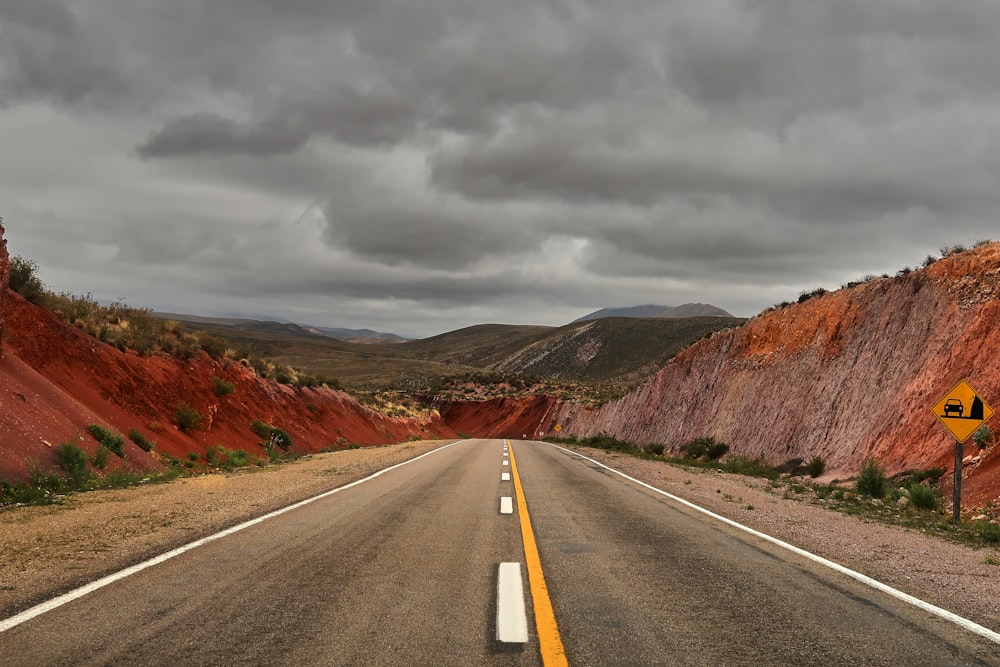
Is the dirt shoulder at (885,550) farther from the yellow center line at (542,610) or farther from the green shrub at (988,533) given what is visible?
the yellow center line at (542,610)

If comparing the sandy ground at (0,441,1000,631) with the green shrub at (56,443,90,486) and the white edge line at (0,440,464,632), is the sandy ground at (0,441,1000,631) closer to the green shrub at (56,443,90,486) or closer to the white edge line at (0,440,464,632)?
the white edge line at (0,440,464,632)

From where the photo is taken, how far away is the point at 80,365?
1956 centimetres

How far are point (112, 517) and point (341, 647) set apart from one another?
686 centimetres

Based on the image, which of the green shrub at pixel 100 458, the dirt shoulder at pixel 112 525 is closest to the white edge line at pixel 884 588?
the dirt shoulder at pixel 112 525

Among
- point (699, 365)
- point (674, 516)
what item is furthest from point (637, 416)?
point (674, 516)

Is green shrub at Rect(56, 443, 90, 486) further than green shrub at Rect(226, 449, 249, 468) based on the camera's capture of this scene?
No

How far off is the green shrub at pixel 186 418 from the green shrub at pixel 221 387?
315 cm

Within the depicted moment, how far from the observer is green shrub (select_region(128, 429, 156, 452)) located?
18000 mm

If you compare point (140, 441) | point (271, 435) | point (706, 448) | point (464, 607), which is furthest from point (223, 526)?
point (706, 448)

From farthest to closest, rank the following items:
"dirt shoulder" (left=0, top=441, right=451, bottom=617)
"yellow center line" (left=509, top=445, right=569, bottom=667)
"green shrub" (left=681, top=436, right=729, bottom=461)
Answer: "green shrub" (left=681, top=436, right=729, bottom=461)
"dirt shoulder" (left=0, top=441, right=451, bottom=617)
"yellow center line" (left=509, top=445, right=569, bottom=667)

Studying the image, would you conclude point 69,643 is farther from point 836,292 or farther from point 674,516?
point 836,292

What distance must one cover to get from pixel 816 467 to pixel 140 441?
2162cm

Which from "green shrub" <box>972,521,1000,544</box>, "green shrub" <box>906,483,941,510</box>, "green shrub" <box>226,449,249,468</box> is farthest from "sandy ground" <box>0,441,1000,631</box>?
"green shrub" <box>226,449,249,468</box>

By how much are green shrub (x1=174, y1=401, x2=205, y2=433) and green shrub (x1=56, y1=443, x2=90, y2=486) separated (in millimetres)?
8687
